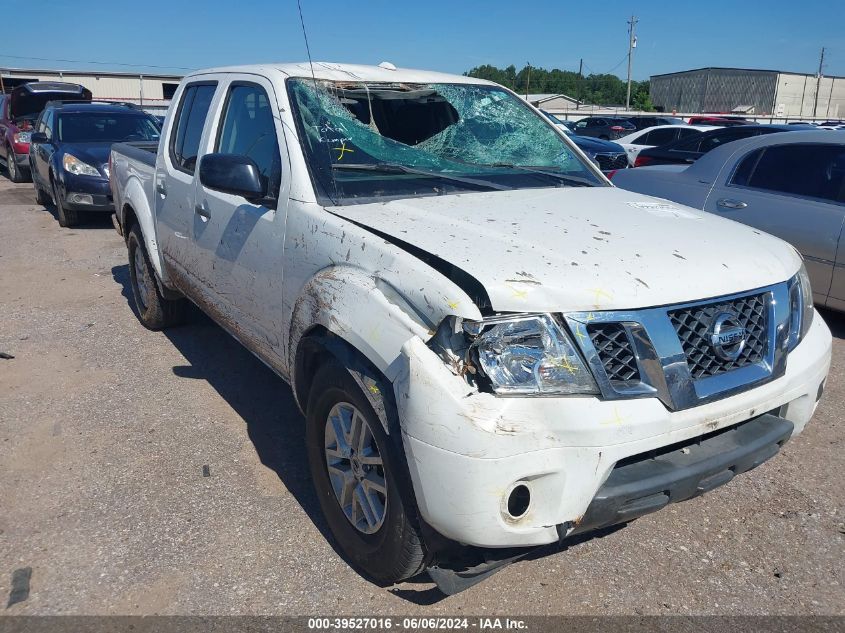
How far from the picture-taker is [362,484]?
2.79 m

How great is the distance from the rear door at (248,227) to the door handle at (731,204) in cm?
418

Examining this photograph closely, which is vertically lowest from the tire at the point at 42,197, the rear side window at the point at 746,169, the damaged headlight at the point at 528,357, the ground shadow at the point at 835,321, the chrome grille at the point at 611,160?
the ground shadow at the point at 835,321

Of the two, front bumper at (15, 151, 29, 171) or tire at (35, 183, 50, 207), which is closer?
tire at (35, 183, 50, 207)

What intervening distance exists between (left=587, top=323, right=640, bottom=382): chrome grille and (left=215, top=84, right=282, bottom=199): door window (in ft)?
5.50

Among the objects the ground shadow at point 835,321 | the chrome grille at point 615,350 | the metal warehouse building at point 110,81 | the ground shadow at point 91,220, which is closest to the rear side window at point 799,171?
the ground shadow at point 835,321

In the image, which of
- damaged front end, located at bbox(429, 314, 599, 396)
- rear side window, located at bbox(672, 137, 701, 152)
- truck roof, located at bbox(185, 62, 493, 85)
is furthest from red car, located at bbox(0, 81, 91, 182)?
damaged front end, located at bbox(429, 314, 599, 396)

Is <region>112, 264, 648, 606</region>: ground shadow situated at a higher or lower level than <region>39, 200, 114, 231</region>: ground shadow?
lower

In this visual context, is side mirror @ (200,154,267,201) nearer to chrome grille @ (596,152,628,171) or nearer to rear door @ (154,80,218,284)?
rear door @ (154,80,218,284)

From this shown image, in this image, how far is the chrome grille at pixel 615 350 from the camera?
2.34m

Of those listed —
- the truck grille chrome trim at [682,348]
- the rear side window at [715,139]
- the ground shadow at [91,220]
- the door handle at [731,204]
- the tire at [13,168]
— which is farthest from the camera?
the tire at [13,168]

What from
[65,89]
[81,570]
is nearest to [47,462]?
[81,570]

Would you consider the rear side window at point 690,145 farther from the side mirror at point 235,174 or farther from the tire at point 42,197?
the side mirror at point 235,174

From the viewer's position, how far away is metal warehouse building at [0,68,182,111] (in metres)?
31.3

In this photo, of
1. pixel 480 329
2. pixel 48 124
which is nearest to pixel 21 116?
pixel 48 124
